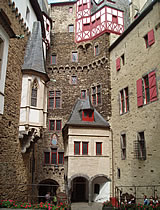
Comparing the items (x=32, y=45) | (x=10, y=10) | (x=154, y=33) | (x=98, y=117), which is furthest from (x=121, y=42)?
(x=10, y=10)

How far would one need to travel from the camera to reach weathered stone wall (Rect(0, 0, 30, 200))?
36.3 feet

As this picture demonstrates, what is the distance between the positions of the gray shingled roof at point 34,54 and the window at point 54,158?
33.8ft

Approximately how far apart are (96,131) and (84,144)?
1.47 m

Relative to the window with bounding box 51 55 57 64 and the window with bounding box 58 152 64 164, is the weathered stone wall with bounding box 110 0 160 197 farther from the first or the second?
the window with bounding box 51 55 57 64

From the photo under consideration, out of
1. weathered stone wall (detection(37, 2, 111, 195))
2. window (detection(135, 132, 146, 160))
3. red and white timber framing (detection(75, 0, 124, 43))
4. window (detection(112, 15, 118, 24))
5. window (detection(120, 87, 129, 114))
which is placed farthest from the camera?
window (detection(112, 15, 118, 24))

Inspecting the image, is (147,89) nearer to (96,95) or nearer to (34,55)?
(96,95)

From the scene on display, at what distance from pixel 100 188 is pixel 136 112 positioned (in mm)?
7225

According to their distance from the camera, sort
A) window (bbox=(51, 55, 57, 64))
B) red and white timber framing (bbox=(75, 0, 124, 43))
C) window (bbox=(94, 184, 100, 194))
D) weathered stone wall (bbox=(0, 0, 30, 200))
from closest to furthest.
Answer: weathered stone wall (bbox=(0, 0, 30, 200)), window (bbox=(94, 184, 100, 194)), red and white timber framing (bbox=(75, 0, 124, 43)), window (bbox=(51, 55, 57, 64))

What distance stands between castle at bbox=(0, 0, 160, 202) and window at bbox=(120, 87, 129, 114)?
3.0 inches

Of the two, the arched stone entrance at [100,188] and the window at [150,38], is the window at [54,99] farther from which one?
the window at [150,38]

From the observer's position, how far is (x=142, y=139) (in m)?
15.0

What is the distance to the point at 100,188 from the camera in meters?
18.5

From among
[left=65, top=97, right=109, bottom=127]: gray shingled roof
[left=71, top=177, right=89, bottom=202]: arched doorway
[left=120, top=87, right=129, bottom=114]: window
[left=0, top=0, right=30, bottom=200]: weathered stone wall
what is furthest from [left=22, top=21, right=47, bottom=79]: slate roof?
[left=71, top=177, right=89, bottom=202]: arched doorway

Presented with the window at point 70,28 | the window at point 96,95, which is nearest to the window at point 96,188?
the window at point 96,95
